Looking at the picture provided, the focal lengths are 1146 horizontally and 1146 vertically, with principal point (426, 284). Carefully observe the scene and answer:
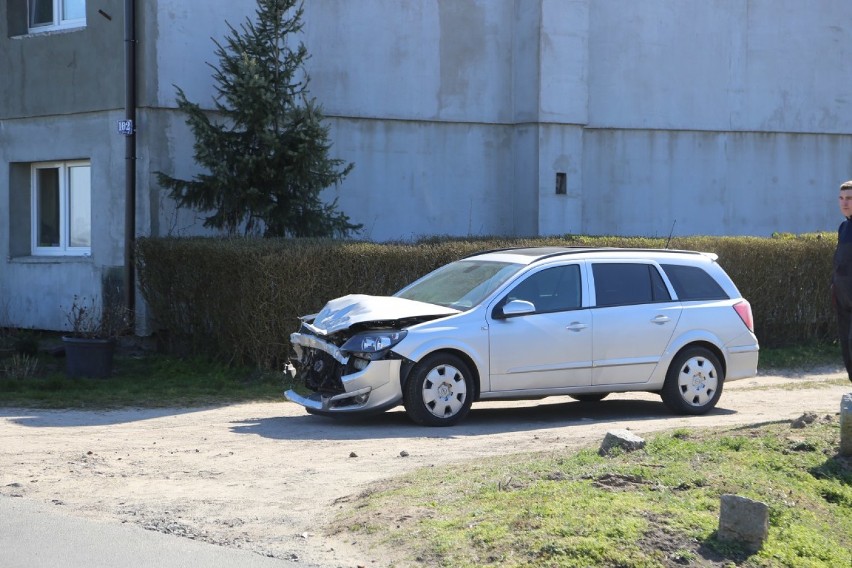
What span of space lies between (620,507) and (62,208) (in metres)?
13.4

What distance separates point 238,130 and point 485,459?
8.72 m

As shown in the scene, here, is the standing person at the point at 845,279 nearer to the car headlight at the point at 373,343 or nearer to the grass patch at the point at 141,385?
the car headlight at the point at 373,343

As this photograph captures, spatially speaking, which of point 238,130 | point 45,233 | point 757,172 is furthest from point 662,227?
point 45,233

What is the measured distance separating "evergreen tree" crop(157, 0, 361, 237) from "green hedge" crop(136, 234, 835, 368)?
93 centimetres

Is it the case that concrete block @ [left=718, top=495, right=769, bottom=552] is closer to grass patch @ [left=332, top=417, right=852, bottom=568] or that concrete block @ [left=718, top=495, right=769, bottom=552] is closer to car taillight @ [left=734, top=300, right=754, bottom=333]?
grass patch @ [left=332, top=417, right=852, bottom=568]

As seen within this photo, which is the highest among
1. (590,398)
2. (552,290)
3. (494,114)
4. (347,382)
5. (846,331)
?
(494,114)

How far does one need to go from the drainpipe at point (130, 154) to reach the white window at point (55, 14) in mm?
1686

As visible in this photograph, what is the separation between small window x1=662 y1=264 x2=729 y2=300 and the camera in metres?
12.1

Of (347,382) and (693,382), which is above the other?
(347,382)

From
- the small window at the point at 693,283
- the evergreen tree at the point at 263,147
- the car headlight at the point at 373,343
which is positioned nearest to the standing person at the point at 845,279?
the small window at the point at 693,283

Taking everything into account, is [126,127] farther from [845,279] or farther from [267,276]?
[845,279]

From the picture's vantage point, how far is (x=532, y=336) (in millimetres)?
11172

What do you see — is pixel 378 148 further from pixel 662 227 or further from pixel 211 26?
pixel 662 227

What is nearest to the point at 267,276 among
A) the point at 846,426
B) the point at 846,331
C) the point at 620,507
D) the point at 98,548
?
the point at 846,331
